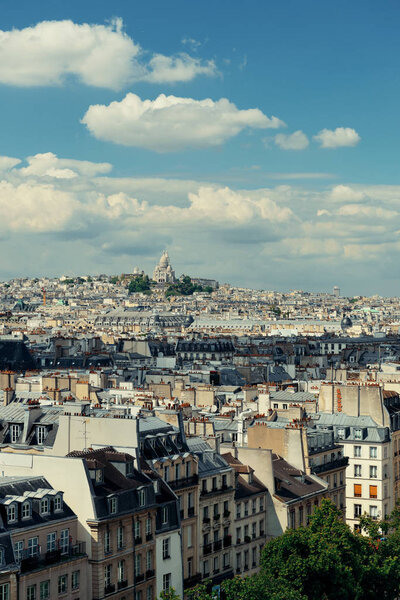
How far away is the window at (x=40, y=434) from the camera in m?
39.1

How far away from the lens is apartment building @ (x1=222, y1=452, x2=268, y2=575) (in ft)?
129

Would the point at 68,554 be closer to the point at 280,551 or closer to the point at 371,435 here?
the point at 280,551

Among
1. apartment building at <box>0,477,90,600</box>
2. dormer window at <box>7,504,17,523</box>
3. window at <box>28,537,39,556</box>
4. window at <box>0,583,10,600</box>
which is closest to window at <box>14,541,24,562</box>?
apartment building at <box>0,477,90,600</box>

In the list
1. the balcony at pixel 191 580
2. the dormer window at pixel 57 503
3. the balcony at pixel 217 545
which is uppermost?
the dormer window at pixel 57 503

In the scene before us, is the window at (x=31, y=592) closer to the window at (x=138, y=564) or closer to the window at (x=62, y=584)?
the window at (x=62, y=584)

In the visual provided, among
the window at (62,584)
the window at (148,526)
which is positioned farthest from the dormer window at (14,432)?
the window at (62,584)

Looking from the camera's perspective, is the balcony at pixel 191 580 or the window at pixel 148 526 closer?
the window at pixel 148 526

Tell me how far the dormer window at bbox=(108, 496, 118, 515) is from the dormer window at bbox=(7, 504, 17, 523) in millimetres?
3574

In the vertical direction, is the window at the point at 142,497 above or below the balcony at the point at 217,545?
above

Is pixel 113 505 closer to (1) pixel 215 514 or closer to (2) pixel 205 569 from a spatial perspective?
(2) pixel 205 569

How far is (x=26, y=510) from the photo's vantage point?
28953 mm

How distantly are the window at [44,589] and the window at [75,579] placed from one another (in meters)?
1.11

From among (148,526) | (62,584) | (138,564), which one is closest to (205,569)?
(148,526)

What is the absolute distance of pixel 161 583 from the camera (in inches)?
1308
